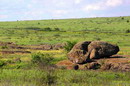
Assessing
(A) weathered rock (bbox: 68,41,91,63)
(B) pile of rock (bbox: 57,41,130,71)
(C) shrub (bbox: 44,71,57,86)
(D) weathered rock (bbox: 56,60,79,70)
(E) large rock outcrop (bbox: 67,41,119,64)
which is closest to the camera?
(C) shrub (bbox: 44,71,57,86)

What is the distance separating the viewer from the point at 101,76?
113ft

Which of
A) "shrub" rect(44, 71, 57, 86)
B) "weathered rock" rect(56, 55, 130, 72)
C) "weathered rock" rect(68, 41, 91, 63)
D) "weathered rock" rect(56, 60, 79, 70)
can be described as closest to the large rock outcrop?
"weathered rock" rect(68, 41, 91, 63)

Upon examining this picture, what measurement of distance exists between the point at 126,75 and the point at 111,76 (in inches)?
60.5

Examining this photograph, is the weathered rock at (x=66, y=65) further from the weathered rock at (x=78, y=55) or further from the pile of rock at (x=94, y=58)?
the weathered rock at (x=78, y=55)

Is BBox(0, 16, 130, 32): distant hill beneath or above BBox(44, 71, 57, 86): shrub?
beneath

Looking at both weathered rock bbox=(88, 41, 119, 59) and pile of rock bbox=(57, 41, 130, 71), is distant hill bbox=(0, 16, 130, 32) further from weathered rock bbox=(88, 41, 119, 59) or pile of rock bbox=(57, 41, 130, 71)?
pile of rock bbox=(57, 41, 130, 71)

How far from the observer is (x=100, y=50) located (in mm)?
45344

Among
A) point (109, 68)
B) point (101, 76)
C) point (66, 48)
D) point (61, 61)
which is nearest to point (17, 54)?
point (66, 48)

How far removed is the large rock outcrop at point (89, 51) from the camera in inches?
1708

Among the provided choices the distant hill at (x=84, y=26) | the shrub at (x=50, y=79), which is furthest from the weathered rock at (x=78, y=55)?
the distant hill at (x=84, y=26)

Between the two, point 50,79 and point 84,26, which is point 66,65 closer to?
point 50,79

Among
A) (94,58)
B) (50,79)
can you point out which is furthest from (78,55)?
(50,79)

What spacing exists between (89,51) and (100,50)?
4.72 feet

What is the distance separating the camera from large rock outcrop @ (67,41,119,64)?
43.4 metres
